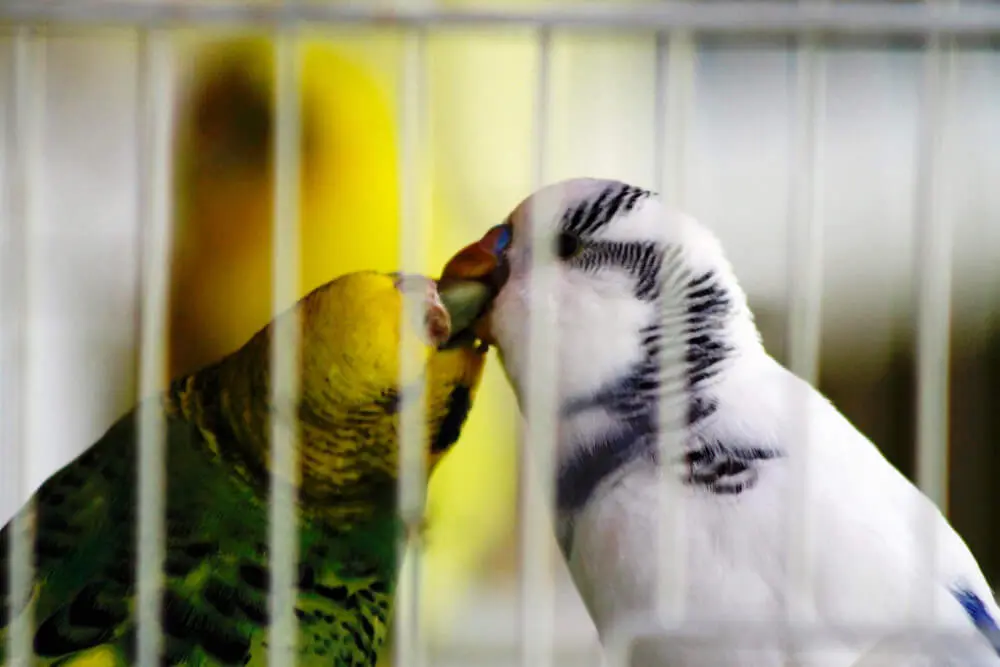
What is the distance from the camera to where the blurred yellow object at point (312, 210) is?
0.64 meters

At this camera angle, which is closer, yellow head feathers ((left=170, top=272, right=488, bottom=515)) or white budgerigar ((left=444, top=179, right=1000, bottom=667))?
white budgerigar ((left=444, top=179, right=1000, bottom=667))

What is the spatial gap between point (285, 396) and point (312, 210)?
0.43 feet

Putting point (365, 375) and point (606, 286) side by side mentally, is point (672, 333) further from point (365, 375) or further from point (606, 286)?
point (365, 375)

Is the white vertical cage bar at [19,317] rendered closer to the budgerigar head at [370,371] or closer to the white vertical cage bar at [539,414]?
the budgerigar head at [370,371]

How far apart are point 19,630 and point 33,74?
0.91ft

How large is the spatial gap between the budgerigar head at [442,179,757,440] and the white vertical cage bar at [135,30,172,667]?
0.16 metres

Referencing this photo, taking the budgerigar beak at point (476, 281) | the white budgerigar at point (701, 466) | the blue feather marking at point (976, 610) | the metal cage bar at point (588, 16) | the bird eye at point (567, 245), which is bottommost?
the blue feather marking at point (976, 610)

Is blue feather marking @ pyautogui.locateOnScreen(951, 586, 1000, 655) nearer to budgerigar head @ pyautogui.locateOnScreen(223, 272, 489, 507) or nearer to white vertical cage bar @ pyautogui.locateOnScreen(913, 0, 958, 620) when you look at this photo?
white vertical cage bar @ pyautogui.locateOnScreen(913, 0, 958, 620)

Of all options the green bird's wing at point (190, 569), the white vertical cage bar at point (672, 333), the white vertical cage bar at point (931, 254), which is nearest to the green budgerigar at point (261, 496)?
the green bird's wing at point (190, 569)

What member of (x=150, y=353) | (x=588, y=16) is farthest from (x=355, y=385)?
(x=588, y=16)

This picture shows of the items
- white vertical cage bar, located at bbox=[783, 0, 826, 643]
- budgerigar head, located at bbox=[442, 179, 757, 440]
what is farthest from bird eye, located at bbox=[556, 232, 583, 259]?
white vertical cage bar, located at bbox=[783, 0, 826, 643]

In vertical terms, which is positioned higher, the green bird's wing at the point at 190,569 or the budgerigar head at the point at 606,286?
the budgerigar head at the point at 606,286

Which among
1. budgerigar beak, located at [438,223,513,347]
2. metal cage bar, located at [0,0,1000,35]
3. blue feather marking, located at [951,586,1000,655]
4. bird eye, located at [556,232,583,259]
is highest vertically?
metal cage bar, located at [0,0,1000,35]

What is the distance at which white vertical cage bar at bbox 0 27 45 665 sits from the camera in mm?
513
